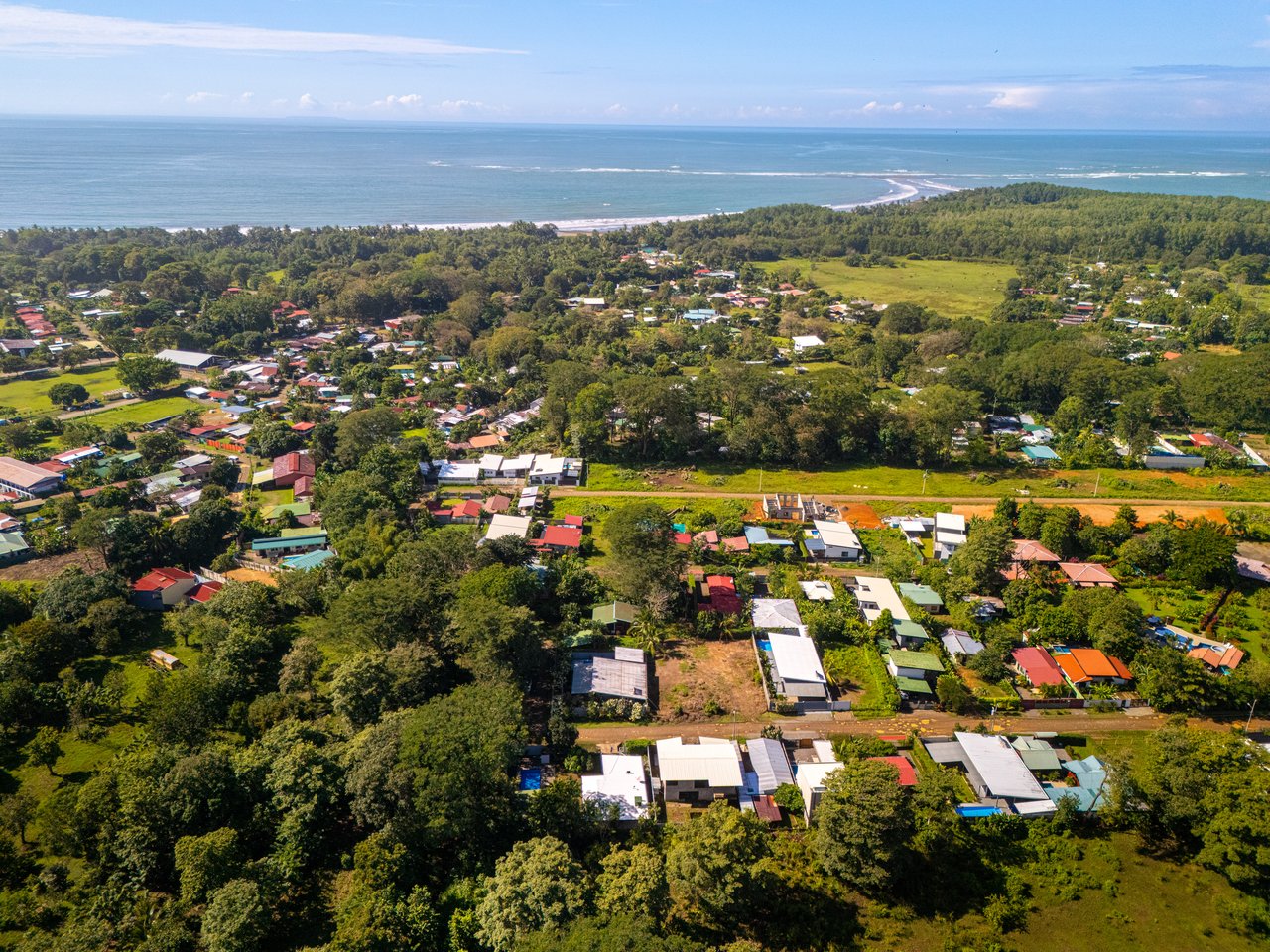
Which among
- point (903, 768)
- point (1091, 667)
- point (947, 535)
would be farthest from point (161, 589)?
point (1091, 667)

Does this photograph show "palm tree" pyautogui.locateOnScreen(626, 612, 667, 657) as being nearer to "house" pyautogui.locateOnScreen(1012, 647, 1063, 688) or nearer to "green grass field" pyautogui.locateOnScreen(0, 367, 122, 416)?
"house" pyautogui.locateOnScreen(1012, 647, 1063, 688)

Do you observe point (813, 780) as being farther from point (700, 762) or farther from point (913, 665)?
point (913, 665)

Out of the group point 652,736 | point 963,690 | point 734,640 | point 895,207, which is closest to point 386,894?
point 652,736

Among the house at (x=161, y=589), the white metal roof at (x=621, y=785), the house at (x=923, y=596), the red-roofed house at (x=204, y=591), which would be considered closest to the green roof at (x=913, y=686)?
the house at (x=923, y=596)

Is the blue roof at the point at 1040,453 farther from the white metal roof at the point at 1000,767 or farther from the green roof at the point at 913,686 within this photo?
the white metal roof at the point at 1000,767

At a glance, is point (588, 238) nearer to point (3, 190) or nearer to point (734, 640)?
point (734, 640)

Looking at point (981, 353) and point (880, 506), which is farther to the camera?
Answer: point (981, 353)
